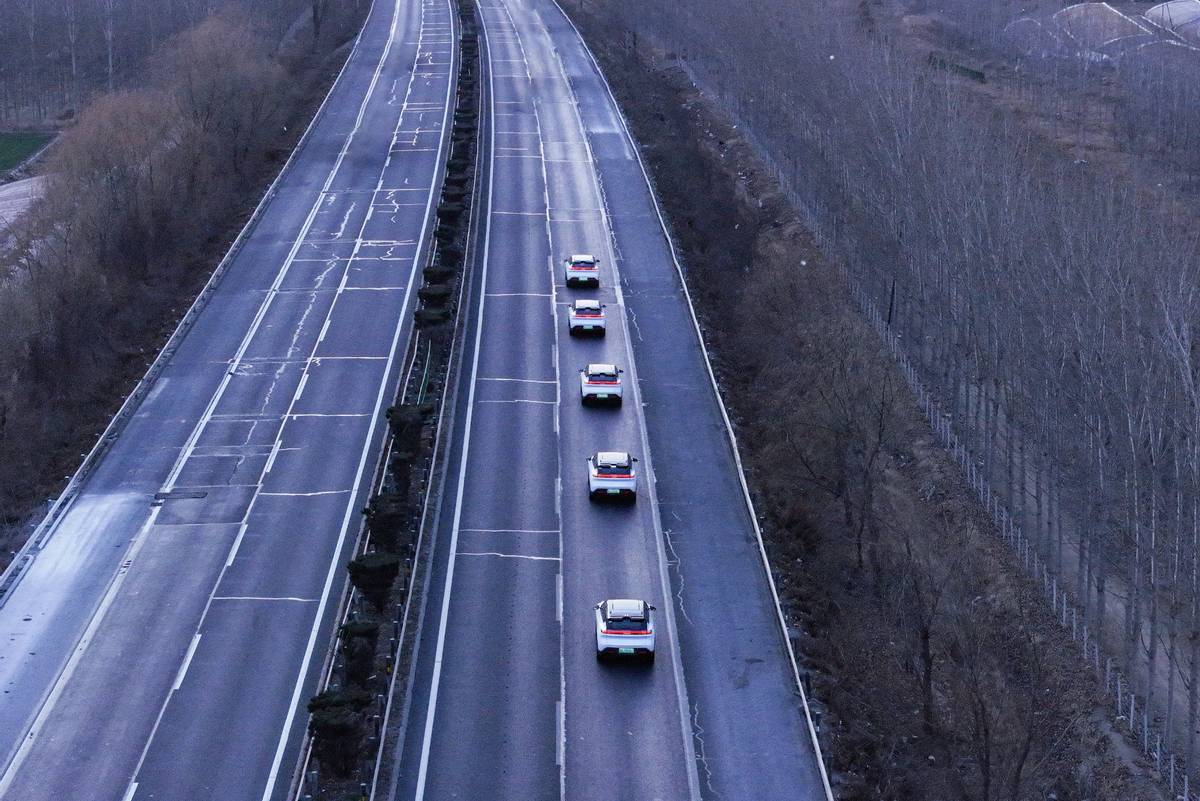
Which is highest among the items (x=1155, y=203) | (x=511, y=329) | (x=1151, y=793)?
(x=1155, y=203)

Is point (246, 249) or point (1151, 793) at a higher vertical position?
point (246, 249)

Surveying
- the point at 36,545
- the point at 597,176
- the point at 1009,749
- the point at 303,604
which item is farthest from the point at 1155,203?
the point at 36,545

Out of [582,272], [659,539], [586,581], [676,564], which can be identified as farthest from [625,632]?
[582,272]

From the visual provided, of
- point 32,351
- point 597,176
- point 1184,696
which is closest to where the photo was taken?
point 1184,696

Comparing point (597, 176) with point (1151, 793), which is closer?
point (1151, 793)

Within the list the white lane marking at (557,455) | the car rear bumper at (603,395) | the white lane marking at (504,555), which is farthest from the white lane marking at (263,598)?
the car rear bumper at (603,395)

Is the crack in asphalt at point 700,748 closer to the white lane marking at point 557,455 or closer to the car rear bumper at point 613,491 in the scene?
the white lane marking at point 557,455

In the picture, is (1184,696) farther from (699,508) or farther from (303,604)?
(303,604)

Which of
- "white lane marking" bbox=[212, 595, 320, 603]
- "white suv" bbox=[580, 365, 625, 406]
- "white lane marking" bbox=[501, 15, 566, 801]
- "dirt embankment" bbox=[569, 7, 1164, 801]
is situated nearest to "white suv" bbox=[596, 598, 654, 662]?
"white lane marking" bbox=[501, 15, 566, 801]
